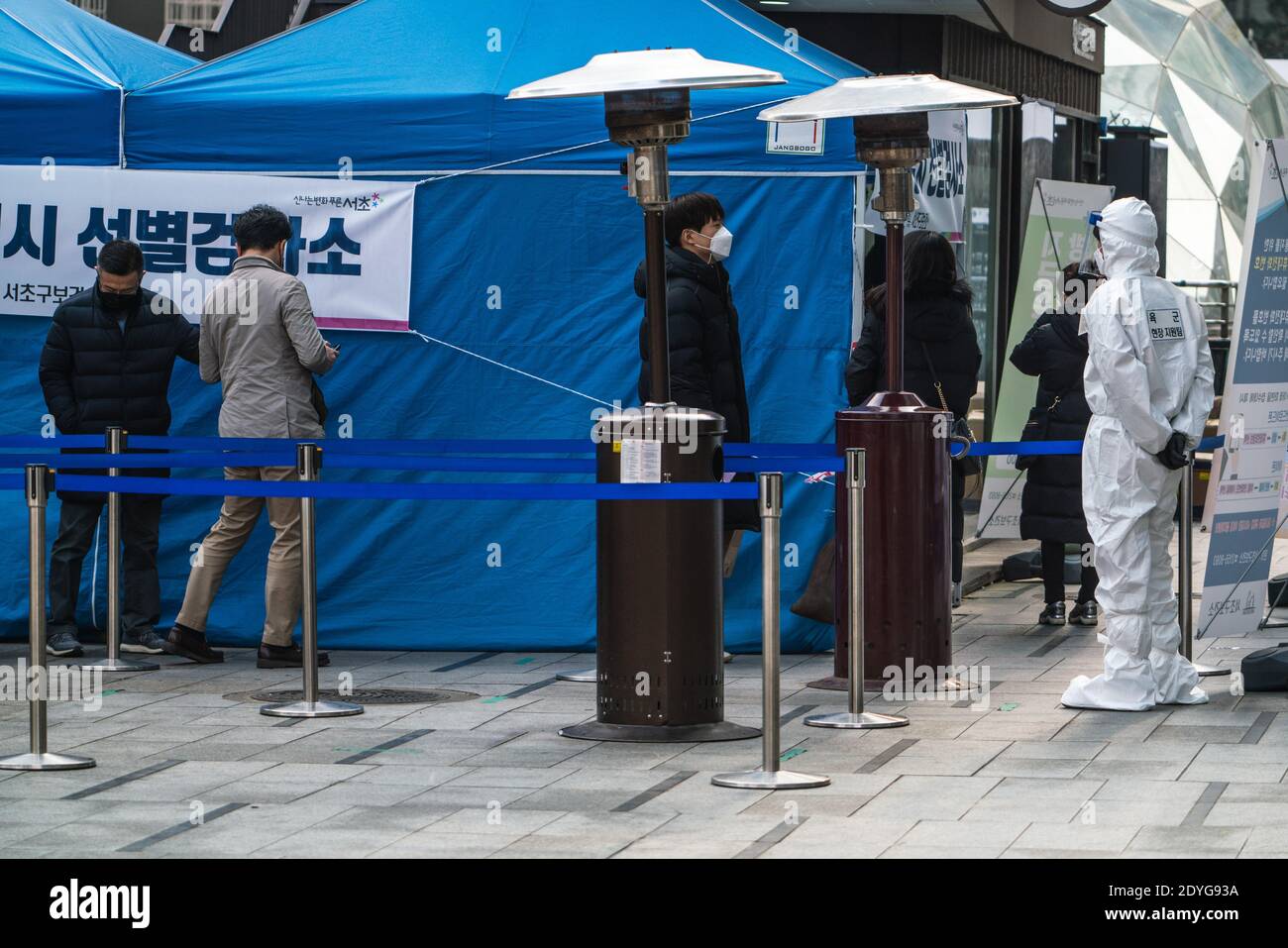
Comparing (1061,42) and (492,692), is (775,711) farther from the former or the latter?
(1061,42)

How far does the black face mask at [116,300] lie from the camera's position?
9922 mm

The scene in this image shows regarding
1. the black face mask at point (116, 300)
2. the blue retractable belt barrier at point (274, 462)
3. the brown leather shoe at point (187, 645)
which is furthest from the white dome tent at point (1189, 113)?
the brown leather shoe at point (187, 645)

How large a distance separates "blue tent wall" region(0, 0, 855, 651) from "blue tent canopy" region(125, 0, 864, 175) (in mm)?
14

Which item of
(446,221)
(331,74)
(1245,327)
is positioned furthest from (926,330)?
(331,74)

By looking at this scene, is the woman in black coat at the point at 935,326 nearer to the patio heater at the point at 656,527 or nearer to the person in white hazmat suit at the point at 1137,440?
the person in white hazmat suit at the point at 1137,440

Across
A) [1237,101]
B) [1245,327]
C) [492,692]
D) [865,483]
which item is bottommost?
[492,692]

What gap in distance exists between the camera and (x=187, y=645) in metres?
9.88

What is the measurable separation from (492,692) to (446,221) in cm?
236

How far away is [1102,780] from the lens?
702 centimetres

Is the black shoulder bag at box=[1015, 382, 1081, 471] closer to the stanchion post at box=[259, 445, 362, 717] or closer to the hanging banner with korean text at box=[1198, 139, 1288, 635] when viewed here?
the hanging banner with korean text at box=[1198, 139, 1288, 635]

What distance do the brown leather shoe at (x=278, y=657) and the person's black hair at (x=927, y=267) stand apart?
9.88 feet

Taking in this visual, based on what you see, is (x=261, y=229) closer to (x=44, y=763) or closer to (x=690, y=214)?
(x=690, y=214)

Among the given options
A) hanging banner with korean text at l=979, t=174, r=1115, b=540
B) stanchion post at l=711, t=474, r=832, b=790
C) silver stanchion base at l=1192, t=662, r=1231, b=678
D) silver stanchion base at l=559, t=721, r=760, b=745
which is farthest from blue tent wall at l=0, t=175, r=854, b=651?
stanchion post at l=711, t=474, r=832, b=790

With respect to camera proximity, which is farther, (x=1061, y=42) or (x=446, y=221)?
(x=1061, y=42)
